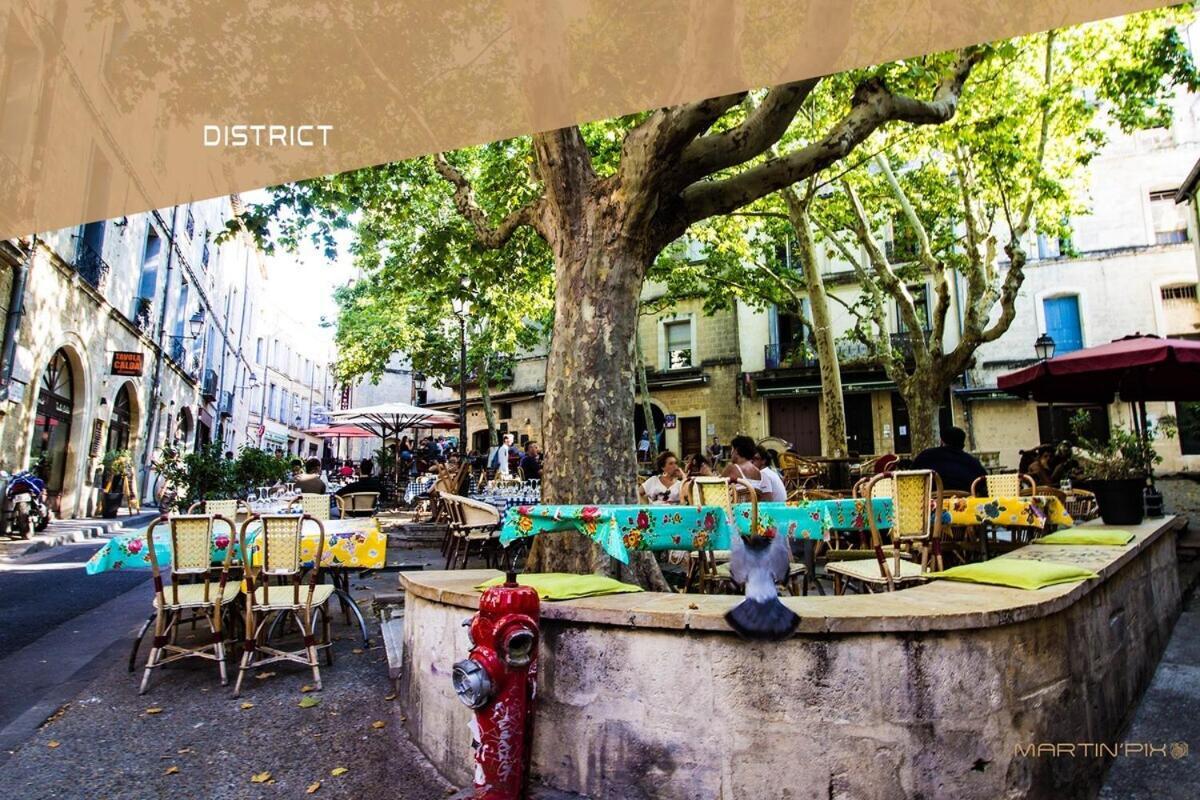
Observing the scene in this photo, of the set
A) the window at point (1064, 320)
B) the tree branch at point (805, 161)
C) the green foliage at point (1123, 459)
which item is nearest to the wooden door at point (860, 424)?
the window at point (1064, 320)

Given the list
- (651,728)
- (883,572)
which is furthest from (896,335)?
(651,728)

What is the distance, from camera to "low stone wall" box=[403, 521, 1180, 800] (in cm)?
232

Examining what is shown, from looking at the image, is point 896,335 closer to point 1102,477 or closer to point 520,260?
point 520,260

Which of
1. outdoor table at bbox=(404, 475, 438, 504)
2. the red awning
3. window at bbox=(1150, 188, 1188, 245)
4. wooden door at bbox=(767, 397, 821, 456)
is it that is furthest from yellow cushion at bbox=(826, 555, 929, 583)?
window at bbox=(1150, 188, 1188, 245)

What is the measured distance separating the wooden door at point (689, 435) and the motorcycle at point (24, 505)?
1859 cm

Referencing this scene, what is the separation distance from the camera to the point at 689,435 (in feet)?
82.8

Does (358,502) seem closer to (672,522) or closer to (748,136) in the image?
(672,522)

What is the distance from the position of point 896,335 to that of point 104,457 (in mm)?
21889

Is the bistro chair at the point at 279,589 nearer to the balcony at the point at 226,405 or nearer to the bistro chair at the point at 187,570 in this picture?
the bistro chair at the point at 187,570

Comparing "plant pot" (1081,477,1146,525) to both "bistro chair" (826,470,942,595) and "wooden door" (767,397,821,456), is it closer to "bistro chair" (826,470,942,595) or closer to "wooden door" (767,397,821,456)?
"bistro chair" (826,470,942,595)

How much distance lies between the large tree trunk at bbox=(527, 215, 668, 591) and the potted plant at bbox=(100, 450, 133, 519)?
14223 mm

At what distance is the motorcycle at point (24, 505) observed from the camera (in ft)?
35.1

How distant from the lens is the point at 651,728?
246 centimetres

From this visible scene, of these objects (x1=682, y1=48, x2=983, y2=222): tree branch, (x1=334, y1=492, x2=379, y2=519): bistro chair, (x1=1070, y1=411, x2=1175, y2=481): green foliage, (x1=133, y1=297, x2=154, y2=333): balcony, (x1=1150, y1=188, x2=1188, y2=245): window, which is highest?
(x1=1150, y1=188, x2=1188, y2=245): window
